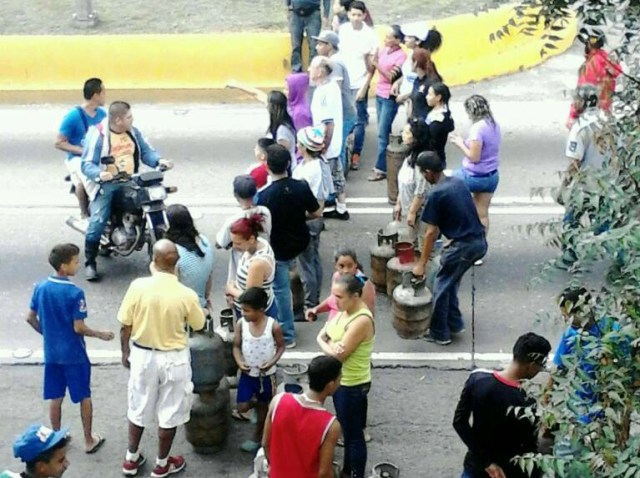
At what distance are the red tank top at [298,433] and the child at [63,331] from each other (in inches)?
77.3

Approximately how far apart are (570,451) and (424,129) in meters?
5.78

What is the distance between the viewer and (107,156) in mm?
9914

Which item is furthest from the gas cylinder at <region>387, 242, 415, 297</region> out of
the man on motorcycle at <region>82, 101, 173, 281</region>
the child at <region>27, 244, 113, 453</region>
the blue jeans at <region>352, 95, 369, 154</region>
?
the blue jeans at <region>352, 95, 369, 154</region>

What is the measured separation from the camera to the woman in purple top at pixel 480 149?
984 cm

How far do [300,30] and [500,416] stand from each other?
9975mm

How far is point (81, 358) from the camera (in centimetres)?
747

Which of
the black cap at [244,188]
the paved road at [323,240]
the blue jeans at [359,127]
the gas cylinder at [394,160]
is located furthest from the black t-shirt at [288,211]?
the blue jeans at [359,127]

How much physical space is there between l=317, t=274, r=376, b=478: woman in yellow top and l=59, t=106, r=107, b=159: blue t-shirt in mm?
4615

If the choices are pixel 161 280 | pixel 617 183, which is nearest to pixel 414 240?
pixel 161 280

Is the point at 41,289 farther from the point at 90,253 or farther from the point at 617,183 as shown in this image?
the point at 617,183

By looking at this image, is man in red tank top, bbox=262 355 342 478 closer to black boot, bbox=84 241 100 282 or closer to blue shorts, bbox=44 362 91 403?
blue shorts, bbox=44 362 91 403

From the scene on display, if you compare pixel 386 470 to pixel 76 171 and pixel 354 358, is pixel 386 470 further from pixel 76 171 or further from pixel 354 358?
pixel 76 171

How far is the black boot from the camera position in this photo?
1029 cm

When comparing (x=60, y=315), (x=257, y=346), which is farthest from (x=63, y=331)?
(x=257, y=346)
